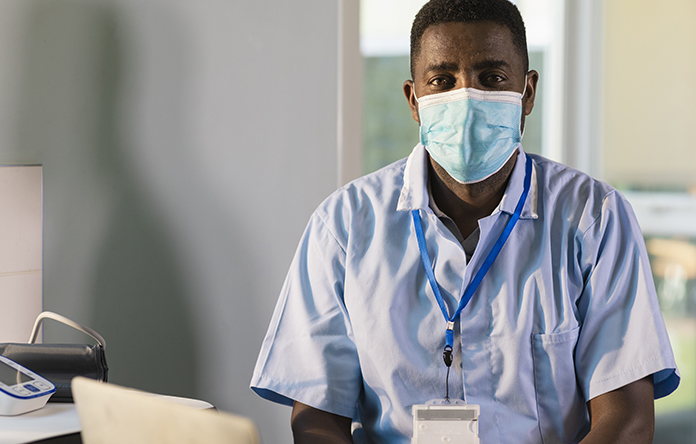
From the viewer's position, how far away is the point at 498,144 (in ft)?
4.05

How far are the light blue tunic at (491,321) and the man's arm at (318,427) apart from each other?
2cm

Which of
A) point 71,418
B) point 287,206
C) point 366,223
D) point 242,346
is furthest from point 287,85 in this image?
point 71,418

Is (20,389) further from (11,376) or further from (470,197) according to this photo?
(470,197)

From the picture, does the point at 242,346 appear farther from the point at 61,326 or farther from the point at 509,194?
the point at 509,194

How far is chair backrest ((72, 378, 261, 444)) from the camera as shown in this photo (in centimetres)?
61

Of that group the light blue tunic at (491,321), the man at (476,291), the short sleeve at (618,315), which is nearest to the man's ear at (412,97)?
the man at (476,291)

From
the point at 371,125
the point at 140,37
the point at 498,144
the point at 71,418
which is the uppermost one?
the point at 140,37

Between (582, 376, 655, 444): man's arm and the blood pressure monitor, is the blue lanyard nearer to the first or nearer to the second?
(582, 376, 655, 444): man's arm

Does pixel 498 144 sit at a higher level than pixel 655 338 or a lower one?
higher

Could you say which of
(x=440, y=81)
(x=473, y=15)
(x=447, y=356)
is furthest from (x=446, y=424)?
(x=473, y=15)

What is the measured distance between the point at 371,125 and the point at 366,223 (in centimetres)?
82

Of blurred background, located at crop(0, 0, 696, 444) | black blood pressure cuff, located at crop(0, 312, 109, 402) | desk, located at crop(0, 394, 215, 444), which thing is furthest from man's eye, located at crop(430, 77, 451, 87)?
black blood pressure cuff, located at crop(0, 312, 109, 402)

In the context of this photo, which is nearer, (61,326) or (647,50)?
(61,326)

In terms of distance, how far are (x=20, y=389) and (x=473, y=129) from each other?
1.01m
